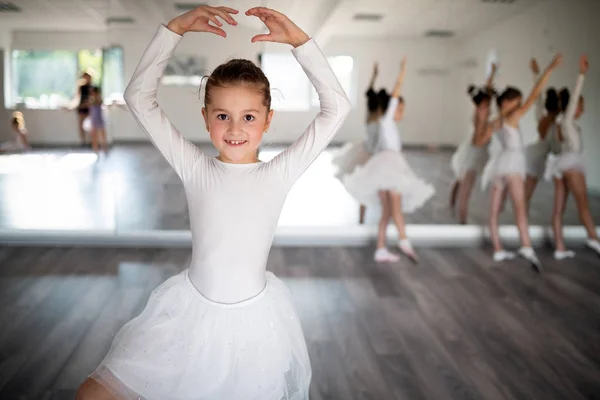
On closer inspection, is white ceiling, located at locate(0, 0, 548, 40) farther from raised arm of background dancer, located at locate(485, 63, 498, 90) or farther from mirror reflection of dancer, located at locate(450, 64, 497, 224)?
mirror reflection of dancer, located at locate(450, 64, 497, 224)

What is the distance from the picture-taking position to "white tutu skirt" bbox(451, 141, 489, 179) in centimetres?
466

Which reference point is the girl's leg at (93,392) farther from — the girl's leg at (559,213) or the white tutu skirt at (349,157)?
the girl's leg at (559,213)

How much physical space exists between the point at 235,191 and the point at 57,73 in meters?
3.36

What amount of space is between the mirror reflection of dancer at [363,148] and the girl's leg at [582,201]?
162 cm

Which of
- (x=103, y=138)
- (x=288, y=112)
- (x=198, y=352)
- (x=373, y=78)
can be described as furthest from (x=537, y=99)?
(x=198, y=352)

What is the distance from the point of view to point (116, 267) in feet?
13.1

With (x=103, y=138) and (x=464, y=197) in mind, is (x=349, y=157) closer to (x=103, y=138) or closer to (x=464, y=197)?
(x=464, y=197)

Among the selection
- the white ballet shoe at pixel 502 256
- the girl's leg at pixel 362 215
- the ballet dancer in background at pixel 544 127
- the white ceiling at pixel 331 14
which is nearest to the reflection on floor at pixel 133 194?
the girl's leg at pixel 362 215

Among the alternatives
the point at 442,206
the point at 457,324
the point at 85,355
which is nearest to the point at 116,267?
the point at 85,355

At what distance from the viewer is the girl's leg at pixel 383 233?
169 inches

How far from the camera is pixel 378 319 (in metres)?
3.18

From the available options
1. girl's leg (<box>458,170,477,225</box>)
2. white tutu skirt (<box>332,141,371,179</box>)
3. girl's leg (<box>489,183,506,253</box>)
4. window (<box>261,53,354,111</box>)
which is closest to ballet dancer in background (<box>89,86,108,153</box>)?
window (<box>261,53,354,111</box>)

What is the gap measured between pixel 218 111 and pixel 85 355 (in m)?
1.78

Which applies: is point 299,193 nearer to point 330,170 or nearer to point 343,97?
point 330,170
